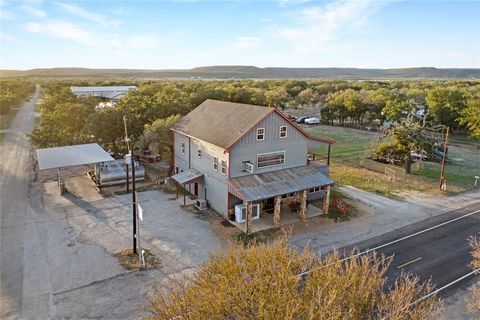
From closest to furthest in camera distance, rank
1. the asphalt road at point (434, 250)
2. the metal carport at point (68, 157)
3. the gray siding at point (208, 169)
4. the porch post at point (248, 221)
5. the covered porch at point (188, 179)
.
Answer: the asphalt road at point (434, 250) → the porch post at point (248, 221) → the gray siding at point (208, 169) → the covered porch at point (188, 179) → the metal carport at point (68, 157)

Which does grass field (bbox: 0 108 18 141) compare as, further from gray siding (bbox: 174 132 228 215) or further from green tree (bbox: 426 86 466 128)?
green tree (bbox: 426 86 466 128)

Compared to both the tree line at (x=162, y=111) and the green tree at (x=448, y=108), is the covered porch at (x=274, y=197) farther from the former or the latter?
the green tree at (x=448, y=108)

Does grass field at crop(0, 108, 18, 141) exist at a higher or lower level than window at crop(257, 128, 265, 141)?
lower

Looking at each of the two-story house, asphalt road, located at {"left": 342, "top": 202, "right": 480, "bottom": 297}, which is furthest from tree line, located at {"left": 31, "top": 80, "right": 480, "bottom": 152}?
asphalt road, located at {"left": 342, "top": 202, "right": 480, "bottom": 297}

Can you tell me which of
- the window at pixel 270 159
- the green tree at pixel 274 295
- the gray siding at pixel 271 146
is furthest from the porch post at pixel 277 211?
the green tree at pixel 274 295

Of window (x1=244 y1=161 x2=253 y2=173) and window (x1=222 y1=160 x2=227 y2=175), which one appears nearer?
window (x1=244 y1=161 x2=253 y2=173)

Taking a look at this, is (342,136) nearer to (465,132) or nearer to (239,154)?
(465,132)
